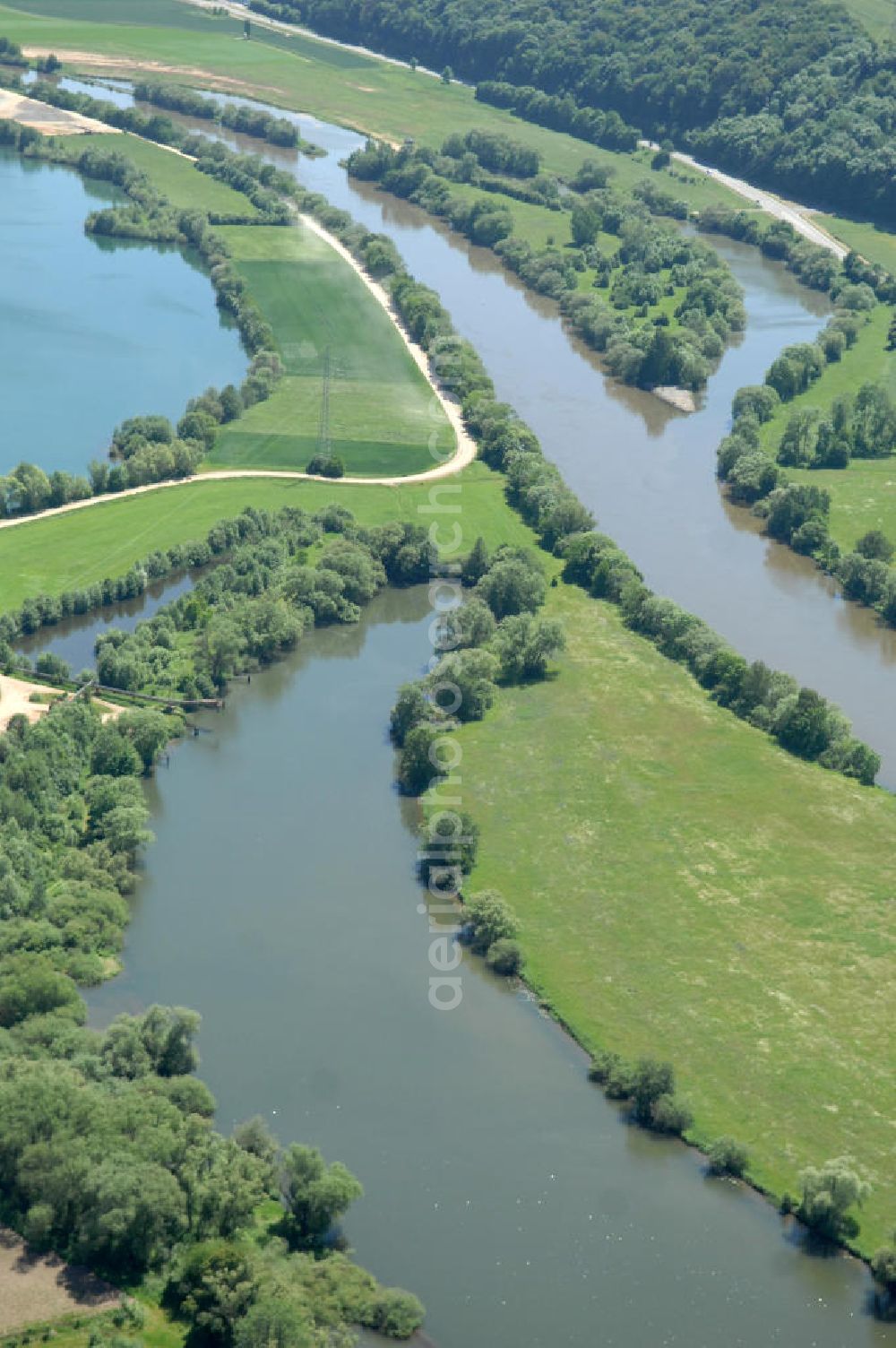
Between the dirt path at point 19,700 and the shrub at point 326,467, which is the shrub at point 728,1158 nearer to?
the dirt path at point 19,700

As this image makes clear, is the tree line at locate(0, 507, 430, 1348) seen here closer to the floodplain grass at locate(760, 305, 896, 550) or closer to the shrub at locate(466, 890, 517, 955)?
the shrub at locate(466, 890, 517, 955)

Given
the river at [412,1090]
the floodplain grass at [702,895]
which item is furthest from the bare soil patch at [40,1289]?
the floodplain grass at [702,895]

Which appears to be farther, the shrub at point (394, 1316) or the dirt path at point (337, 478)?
the dirt path at point (337, 478)

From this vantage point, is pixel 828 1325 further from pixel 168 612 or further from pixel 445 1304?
pixel 168 612

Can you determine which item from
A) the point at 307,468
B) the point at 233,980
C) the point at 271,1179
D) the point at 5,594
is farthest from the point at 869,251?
the point at 271,1179

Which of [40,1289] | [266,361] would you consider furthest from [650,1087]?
[266,361]

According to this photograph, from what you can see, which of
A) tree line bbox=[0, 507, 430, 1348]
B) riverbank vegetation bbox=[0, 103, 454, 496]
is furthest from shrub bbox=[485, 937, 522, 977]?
riverbank vegetation bbox=[0, 103, 454, 496]
